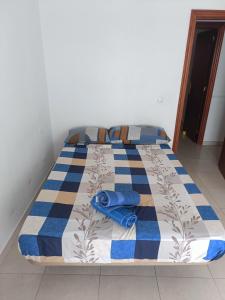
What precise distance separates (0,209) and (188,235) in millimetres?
1436

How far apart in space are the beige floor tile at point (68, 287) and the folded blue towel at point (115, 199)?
617 millimetres

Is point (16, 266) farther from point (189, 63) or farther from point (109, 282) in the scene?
point (189, 63)

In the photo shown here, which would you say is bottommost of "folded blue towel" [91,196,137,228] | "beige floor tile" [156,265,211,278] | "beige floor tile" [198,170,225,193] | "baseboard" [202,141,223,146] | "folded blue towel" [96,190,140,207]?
"beige floor tile" [156,265,211,278]

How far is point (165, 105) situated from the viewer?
296 cm

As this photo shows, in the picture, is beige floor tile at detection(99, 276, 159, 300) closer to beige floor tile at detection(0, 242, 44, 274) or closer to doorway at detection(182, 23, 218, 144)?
beige floor tile at detection(0, 242, 44, 274)

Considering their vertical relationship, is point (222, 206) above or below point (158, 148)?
below

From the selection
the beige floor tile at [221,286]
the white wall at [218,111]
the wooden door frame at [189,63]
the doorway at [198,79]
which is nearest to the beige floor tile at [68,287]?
the beige floor tile at [221,286]

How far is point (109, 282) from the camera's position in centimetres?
157

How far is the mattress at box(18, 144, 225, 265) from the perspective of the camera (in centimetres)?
133

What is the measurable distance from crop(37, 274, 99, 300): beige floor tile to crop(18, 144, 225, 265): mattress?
0.29 meters

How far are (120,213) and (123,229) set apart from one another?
0.10 m

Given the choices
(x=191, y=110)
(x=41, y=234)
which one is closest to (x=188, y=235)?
(x=41, y=234)

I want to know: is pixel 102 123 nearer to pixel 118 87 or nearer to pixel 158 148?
pixel 118 87

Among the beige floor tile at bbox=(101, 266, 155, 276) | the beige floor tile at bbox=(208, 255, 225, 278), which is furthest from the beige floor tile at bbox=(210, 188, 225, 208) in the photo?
the beige floor tile at bbox=(101, 266, 155, 276)
